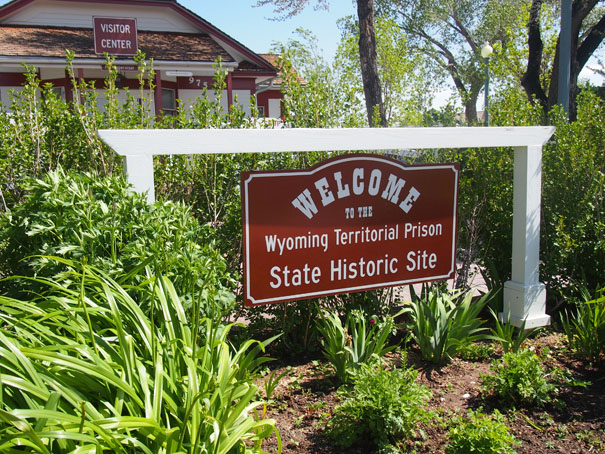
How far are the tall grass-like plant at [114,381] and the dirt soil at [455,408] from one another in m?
0.68

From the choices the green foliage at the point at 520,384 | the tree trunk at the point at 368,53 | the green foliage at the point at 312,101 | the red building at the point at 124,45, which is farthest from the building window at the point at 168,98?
the green foliage at the point at 520,384

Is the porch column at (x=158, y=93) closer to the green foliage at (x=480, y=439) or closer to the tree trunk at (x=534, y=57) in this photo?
the tree trunk at (x=534, y=57)

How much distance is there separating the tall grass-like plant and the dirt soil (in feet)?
2.22

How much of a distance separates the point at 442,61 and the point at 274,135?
41606 mm

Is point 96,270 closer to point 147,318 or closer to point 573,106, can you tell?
point 147,318

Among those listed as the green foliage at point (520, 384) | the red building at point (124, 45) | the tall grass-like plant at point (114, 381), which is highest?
the red building at point (124, 45)

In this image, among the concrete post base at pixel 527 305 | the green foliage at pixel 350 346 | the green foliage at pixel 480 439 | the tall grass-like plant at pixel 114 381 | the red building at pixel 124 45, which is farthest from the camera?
the red building at pixel 124 45

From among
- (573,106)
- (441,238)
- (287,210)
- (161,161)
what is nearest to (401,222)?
(441,238)

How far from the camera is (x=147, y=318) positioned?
260cm

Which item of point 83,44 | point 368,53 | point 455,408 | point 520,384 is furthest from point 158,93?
point 520,384

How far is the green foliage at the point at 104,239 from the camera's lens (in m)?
2.79

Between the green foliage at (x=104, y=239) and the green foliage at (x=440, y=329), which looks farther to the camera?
the green foliage at (x=440, y=329)

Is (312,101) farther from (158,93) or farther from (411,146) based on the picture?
(158,93)

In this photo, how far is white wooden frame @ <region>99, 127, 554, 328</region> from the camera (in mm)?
3537
